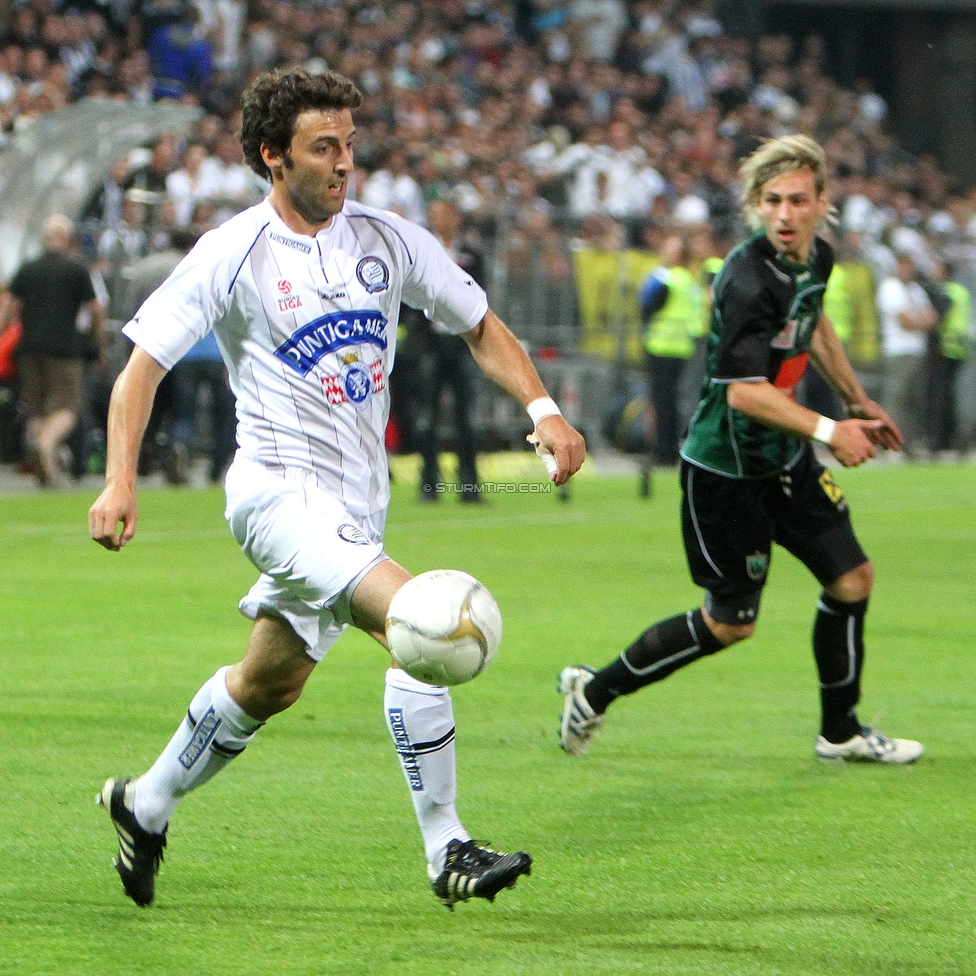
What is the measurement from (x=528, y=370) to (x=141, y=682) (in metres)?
3.59

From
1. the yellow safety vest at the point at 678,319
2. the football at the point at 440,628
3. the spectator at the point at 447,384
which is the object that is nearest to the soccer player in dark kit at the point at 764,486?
the football at the point at 440,628

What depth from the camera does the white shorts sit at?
4.32 m

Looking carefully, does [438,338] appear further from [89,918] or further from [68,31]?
[89,918]

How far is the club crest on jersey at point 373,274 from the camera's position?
15.1 feet

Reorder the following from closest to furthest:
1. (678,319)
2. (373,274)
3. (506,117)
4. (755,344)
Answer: (373,274), (755,344), (678,319), (506,117)

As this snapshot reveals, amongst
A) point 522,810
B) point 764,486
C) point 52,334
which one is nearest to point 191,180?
point 52,334

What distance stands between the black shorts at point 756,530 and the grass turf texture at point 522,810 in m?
0.63

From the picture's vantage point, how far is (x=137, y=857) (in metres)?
4.62

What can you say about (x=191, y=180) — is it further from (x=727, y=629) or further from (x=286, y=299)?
(x=286, y=299)

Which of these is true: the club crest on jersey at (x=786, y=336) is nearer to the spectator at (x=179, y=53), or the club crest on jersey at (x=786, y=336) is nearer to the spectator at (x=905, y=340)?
the spectator at (x=905, y=340)

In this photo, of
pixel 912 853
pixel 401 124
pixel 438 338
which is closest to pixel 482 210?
pixel 401 124

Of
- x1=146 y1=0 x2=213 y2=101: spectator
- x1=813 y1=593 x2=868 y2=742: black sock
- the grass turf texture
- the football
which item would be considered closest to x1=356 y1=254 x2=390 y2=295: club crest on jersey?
the football

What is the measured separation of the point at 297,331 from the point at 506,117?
2244cm

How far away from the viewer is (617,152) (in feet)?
84.6
